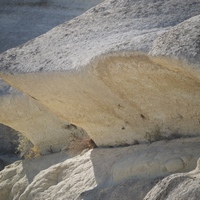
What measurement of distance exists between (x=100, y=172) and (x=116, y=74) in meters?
1.31

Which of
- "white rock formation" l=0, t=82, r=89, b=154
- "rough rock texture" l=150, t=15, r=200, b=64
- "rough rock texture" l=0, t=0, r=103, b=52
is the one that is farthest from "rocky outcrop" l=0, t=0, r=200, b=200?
"rough rock texture" l=0, t=0, r=103, b=52

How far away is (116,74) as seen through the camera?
712 cm

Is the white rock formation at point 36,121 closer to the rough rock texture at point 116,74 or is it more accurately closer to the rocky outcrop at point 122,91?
the rocky outcrop at point 122,91

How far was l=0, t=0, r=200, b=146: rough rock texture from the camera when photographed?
6.80 meters

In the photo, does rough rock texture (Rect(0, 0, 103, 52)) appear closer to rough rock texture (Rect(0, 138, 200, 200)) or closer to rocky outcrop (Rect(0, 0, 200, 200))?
rough rock texture (Rect(0, 138, 200, 200))

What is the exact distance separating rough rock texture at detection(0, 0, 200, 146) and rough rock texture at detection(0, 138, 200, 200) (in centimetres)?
16

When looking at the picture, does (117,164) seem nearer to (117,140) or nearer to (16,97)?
(117,140)

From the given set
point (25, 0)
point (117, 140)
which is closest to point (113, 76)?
point (117, 140)

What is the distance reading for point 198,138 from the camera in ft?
→ 23.6

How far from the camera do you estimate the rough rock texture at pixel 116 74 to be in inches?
268

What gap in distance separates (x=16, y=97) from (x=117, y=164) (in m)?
2.41

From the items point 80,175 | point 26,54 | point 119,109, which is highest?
point 26,54

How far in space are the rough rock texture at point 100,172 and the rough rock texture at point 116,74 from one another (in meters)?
0.16

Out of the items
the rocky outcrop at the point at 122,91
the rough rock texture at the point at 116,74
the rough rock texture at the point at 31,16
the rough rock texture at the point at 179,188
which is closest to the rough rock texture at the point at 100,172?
the rocky outcrop at the point at 122,91
